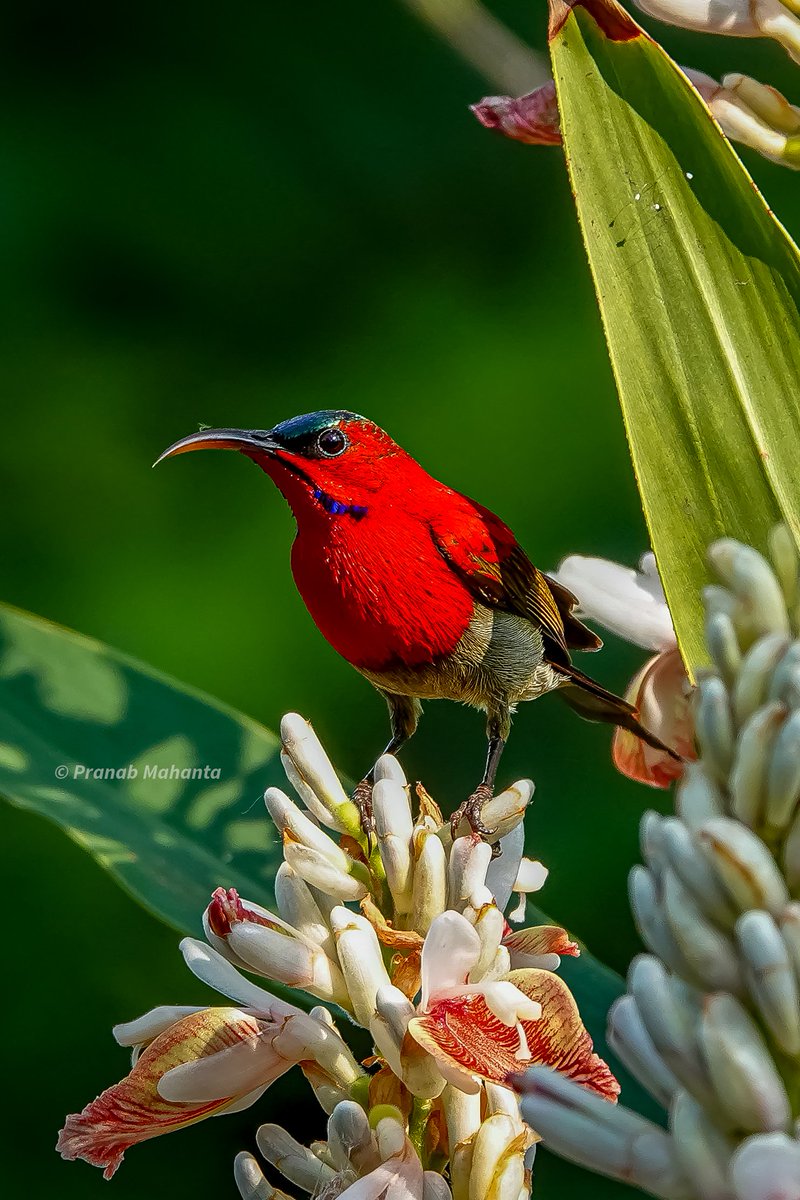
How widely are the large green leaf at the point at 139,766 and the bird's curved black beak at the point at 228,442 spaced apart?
0.82 ft

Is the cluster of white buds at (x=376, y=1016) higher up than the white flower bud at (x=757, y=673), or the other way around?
the white flower bud at (x=757, y=673)

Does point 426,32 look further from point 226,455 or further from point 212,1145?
point 212,1145

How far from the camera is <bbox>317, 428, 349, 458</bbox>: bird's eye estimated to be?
545 millimetres

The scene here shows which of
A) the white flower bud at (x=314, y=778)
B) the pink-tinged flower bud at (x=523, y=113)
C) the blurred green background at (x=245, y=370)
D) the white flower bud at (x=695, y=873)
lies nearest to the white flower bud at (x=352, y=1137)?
the white flower bud at (x=314, y=778)

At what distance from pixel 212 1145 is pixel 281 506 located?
59 centimetres

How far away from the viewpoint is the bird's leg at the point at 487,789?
1.59 feet

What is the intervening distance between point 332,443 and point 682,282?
0.15 meters

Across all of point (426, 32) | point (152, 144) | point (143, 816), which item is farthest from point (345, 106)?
point (143, 816)

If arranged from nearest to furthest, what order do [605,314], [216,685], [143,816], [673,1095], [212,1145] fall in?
1. [673,1095]
2. [605,314]
3. [143,816]
4. [212,1145]
5. [216,685]

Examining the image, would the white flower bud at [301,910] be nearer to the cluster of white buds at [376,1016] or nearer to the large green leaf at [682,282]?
the cluster of white buds at [376,1016]

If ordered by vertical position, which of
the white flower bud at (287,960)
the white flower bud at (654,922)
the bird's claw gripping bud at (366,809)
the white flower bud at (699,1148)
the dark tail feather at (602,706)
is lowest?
the white flower bud at (287,960)

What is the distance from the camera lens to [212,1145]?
1.17 meters

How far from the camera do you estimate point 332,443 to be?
545 mm

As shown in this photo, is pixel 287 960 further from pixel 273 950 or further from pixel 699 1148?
pixel 699 1148
